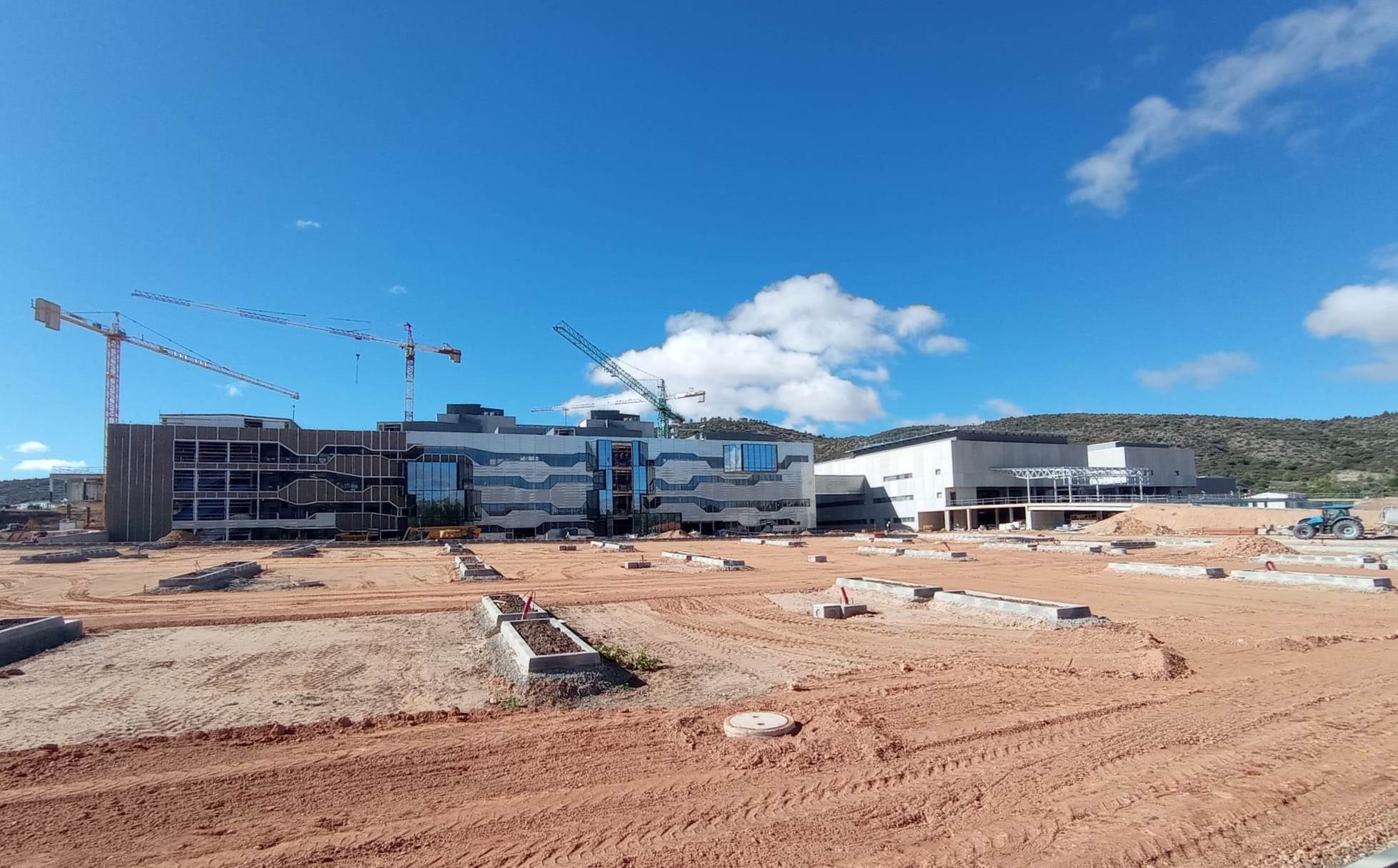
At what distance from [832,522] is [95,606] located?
311 ft

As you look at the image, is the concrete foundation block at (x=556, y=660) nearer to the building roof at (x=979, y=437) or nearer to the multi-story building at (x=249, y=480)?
the multi-story building at (x=249, y=480)

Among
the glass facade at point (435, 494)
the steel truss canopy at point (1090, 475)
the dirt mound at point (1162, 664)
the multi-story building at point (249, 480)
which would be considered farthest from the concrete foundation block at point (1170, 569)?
the multi-story building at point (249, 480)

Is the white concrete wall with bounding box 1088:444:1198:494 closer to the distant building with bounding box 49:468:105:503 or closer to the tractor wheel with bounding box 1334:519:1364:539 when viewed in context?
the tractor wheel with bounding box 1334:519:1364:539

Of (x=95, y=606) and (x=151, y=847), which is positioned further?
(x=95, y=606)

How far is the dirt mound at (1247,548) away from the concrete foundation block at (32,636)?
136 feet

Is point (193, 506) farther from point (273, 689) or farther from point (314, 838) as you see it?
point (314, 838)

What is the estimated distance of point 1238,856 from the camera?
17.2 feet

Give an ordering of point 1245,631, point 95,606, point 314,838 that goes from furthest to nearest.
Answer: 1. point 95,606
2. point 1245,631
3. point 314,838

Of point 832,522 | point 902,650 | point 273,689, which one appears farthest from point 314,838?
point 832,522

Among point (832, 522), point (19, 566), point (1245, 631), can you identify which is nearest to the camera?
point (1245, 631)

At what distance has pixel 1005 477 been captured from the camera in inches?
3497

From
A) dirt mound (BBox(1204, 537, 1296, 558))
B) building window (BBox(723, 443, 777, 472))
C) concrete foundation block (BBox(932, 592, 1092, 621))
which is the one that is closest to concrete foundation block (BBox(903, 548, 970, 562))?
dirt mound (BBox(1204, 537, 1296, 558))

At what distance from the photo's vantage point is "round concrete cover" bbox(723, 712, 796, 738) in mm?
8070

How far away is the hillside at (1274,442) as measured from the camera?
103812 millimetres
